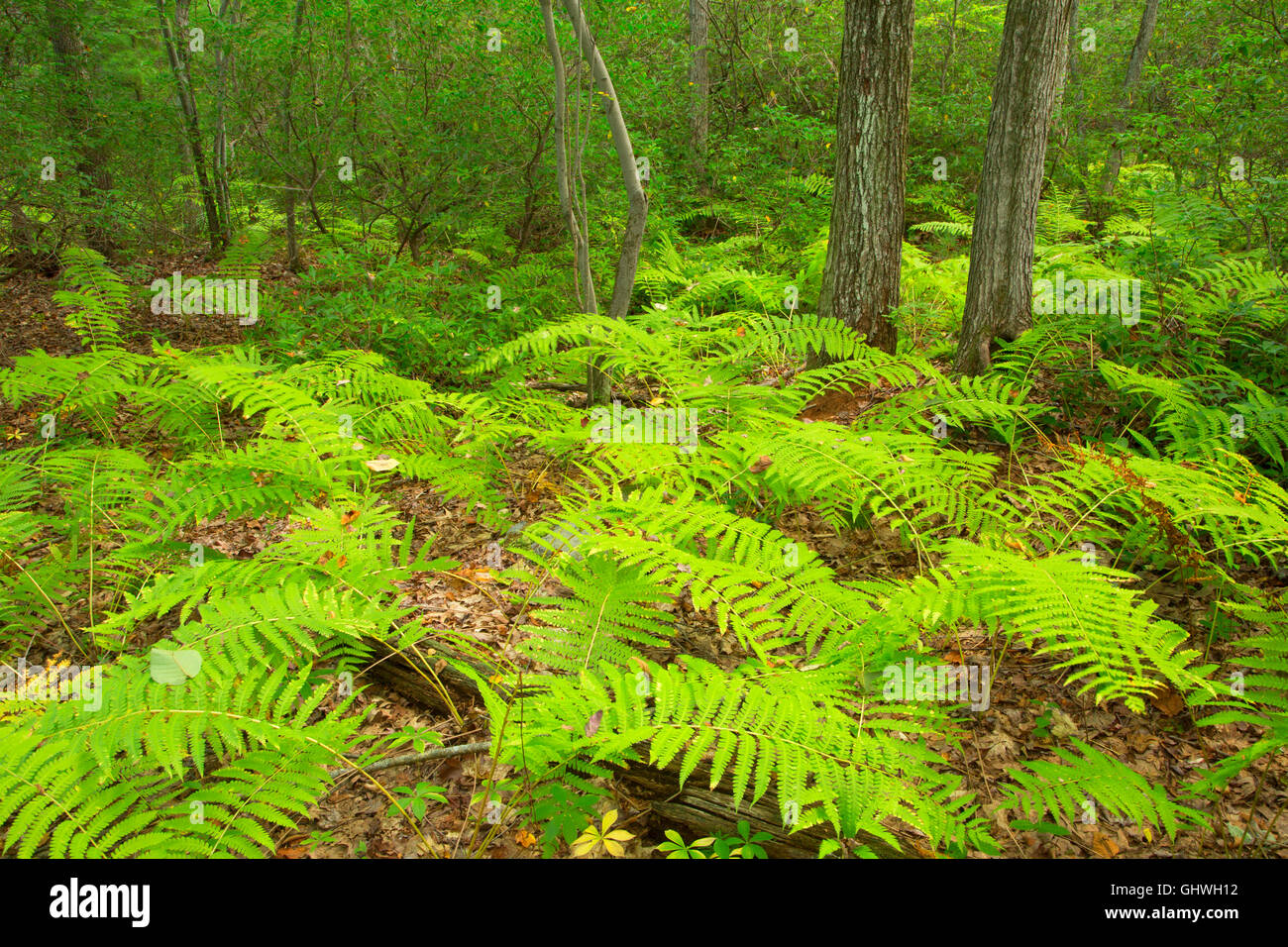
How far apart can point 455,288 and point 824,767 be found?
5884 millimetres

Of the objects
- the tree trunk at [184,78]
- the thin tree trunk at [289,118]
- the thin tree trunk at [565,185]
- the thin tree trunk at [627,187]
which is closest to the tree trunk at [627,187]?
the thin tree trunk at [627,187]

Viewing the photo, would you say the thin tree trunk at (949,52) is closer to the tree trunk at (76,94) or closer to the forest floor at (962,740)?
the forest floor at (962,740)

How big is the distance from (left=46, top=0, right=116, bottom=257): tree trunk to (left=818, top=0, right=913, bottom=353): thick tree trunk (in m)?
7.42

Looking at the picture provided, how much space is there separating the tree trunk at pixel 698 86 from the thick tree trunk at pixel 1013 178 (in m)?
5.85

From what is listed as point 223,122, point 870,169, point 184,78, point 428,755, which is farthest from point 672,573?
point 184,78

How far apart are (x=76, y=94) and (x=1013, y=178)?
934cm

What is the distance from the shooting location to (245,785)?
1997mm

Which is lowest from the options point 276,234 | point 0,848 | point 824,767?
point 0,848

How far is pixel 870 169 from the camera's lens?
4.84m

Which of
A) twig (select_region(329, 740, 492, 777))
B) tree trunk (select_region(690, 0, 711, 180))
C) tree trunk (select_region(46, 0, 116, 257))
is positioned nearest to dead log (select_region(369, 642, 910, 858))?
twig (select_region(329, 740, 492, 777))

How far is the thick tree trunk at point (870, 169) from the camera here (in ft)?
15.1

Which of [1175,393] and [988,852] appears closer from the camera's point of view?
[988,852]

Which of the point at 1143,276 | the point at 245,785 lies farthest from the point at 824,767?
the point at 1143,276
